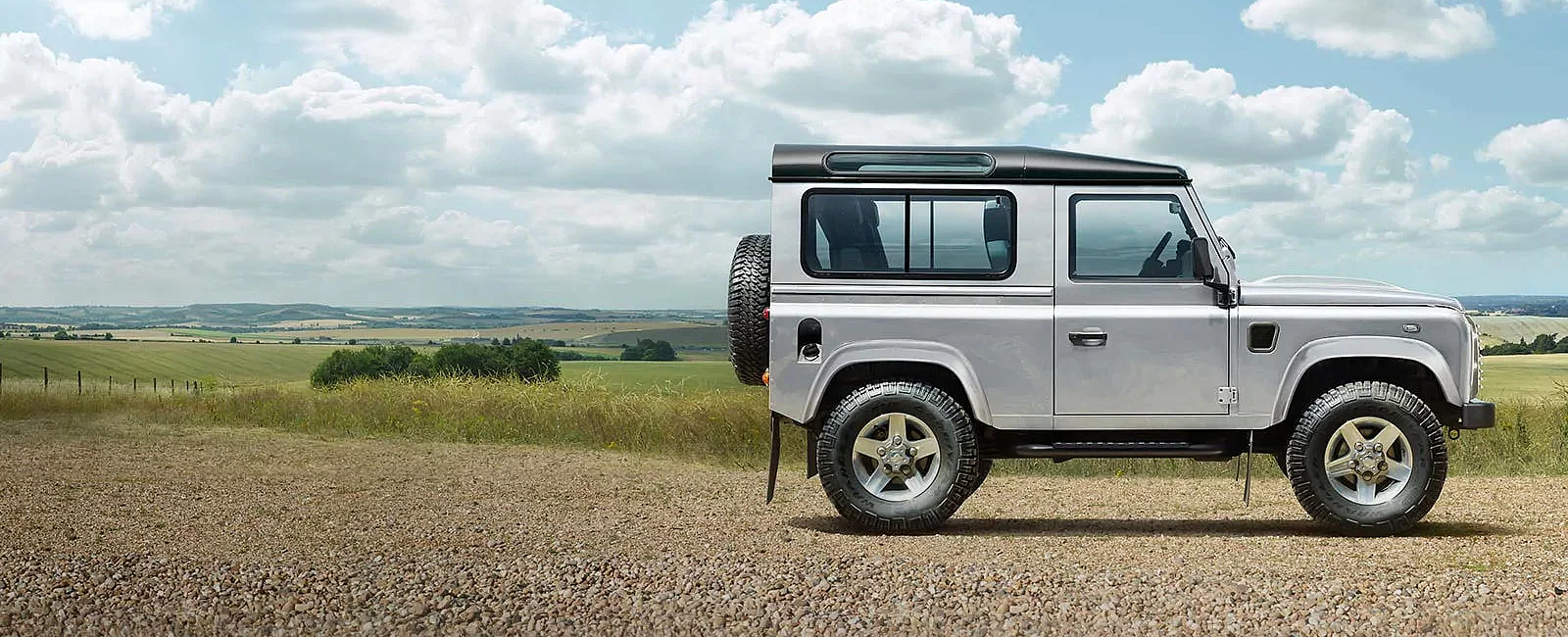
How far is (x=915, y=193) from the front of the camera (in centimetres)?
795

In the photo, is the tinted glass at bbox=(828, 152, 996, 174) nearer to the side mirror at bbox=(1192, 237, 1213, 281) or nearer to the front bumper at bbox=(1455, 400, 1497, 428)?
the side mirror at bbox=(1192, 237, 1213, 281)

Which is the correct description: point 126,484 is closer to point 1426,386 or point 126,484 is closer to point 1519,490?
point 1426,386

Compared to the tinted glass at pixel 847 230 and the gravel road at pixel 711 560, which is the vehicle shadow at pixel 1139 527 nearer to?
the gravel road at pixel 711 560

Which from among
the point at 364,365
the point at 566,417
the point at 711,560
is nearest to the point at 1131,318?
the point at 711,560

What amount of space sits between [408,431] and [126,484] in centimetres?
469

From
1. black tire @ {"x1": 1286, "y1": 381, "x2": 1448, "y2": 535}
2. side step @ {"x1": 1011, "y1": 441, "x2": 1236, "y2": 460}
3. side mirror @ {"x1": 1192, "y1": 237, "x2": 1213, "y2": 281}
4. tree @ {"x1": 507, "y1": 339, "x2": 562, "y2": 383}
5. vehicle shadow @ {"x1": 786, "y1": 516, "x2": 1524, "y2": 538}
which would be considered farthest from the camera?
tree @ {"x1": 507, "y1": 339, "x2": 562, "y2": 383}

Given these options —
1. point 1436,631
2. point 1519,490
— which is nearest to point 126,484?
point 1436,631

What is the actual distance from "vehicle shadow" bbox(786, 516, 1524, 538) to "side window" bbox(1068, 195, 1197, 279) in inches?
66.2

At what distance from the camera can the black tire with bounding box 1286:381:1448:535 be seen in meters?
8.23

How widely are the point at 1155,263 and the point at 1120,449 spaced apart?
3.85 ft

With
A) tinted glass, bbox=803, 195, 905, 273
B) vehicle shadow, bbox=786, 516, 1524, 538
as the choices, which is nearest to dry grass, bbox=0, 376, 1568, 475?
vehicle shadow, bbox=786, 516, 1524, 538

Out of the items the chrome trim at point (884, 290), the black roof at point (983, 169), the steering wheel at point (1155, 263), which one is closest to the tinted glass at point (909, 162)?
the black roof at point (983, 169)

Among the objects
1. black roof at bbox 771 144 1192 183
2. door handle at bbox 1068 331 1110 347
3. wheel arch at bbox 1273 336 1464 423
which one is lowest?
wheel arch at bbox 1273 336 1464 423

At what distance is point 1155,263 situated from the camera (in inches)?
321
